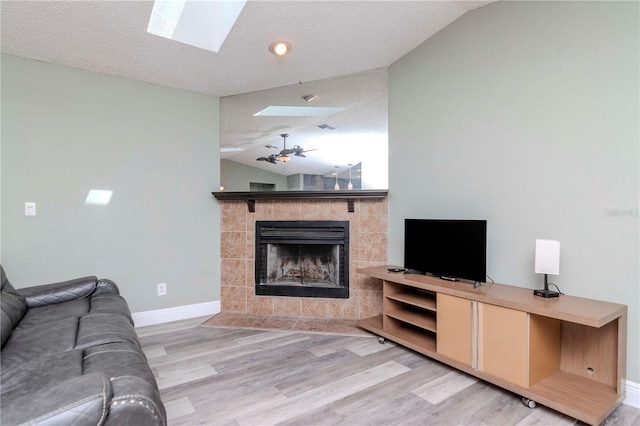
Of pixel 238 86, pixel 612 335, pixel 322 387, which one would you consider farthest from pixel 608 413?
pixel 238 86

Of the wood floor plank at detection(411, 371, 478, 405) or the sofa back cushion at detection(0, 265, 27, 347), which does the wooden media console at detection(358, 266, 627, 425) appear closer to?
the wood floor plank at detection(411, 371, 478, 405)

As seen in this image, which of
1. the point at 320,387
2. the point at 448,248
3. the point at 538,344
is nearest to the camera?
the point at 538,344

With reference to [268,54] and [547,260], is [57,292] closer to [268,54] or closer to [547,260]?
[268,54]

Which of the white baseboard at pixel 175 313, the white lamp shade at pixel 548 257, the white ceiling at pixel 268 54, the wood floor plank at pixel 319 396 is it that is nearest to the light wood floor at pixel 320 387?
the wood floor plank at pixel 319 396

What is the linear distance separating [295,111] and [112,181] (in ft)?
6.17

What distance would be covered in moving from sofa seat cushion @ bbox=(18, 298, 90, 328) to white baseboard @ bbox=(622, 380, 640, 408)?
10.5 feet

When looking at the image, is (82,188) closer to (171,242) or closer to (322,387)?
(171,242)

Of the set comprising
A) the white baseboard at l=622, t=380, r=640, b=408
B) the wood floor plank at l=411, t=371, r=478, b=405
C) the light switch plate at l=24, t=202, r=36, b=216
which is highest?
the light switch plate at l=24, t=202, r=36, b=216

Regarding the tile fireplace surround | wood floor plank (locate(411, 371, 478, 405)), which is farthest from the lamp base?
the tile fireplace surround

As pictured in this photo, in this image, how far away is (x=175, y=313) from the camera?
336cm

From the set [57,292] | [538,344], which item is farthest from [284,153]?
[538,344]

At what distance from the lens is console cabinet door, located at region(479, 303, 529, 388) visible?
6.13 ft

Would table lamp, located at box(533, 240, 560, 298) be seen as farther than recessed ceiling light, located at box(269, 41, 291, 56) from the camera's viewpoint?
No

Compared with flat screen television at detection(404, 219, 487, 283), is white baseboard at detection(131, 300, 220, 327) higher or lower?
lower
